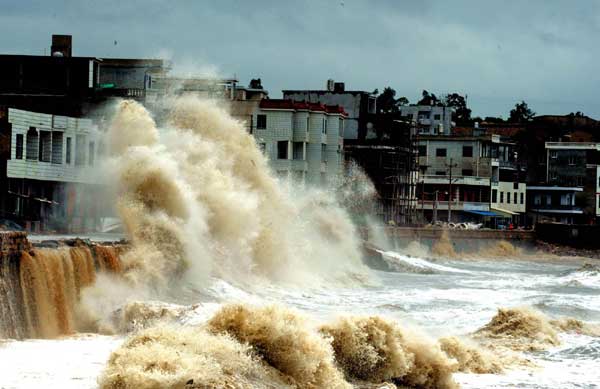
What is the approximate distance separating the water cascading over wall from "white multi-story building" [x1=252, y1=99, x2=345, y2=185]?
125 feet

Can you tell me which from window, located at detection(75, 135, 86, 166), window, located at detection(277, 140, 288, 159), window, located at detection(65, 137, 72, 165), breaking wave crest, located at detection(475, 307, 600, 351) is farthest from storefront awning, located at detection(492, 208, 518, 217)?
breaking wave crest, located at detection(475, 307, 600, 351)

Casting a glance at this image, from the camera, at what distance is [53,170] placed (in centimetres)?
4500

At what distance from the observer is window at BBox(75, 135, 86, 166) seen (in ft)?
154

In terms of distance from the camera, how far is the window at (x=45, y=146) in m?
44.8

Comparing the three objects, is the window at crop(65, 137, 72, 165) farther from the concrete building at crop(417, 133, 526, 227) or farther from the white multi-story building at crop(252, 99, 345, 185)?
the concrete building at crop(417, 133, 526, 227)

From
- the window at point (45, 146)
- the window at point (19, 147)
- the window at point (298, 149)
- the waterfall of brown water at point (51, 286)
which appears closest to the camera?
the waterfall of brown water at point (51, 286)

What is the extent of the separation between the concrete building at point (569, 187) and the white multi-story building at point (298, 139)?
3247 centimetres

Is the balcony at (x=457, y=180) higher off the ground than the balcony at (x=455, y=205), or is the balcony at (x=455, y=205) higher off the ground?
the balcony at (x=457, y=180)

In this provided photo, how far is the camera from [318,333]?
60.8ft

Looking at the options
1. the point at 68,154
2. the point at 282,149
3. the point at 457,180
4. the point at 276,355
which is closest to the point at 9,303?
the point at 276,355

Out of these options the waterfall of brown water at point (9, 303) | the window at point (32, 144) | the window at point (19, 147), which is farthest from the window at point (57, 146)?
the waterfall of brown water at point (9, 303)

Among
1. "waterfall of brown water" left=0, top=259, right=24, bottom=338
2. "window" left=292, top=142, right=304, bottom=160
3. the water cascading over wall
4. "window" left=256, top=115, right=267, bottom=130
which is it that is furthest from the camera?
"window" left=292, top=142, right=304, bottom=160

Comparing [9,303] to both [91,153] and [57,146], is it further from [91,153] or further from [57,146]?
[91,153]

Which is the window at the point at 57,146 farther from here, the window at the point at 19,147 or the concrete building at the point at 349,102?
the concrete building at the point at 349,102
